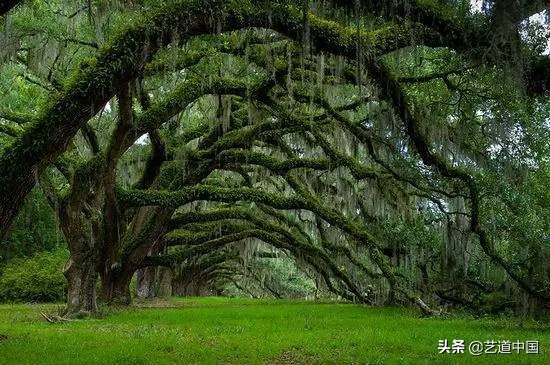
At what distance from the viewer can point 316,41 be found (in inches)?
288

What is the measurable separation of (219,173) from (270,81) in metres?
12.9

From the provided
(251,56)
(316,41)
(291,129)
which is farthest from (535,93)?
(291,129)

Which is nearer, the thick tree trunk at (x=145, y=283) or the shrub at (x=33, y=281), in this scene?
the shrub at (x=33, y=281)

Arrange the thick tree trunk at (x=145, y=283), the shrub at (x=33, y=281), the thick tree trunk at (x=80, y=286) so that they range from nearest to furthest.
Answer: the thick tree trunk at (x=80, y=286)
the shrub at (x=33, y=281)
the thick tree trunk at (x=145, y=283)

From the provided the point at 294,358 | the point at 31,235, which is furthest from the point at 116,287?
the point at 31,235

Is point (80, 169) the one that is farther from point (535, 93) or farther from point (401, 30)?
point (535, 93)

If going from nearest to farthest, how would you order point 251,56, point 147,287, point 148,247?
point 251,56
point 148,247
point 147,287

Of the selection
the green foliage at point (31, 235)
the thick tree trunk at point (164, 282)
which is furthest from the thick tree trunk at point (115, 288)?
the thick tree trunk at point (164, 282)

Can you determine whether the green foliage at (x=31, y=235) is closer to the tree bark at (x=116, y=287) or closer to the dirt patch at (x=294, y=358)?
the tree bark at (x=116, y=287)

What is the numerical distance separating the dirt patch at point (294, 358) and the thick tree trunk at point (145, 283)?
61.1 feet

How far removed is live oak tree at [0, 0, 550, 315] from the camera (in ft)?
22.9

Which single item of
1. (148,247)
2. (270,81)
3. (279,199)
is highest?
(270,81)

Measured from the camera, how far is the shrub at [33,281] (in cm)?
2434

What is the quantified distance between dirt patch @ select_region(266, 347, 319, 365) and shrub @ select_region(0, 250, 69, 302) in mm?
18647
